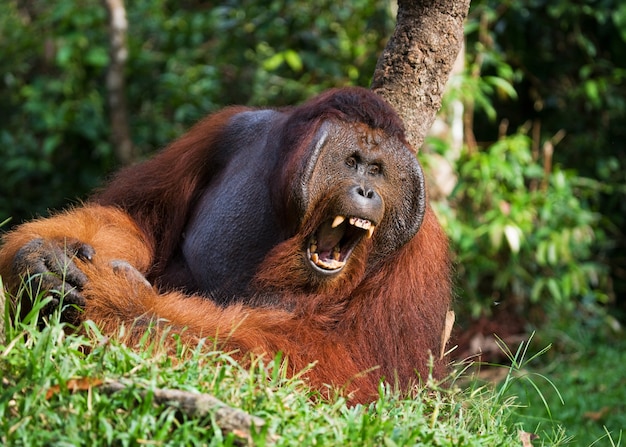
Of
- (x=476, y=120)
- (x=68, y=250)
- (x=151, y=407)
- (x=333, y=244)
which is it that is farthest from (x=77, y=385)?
(x=476, y=120)

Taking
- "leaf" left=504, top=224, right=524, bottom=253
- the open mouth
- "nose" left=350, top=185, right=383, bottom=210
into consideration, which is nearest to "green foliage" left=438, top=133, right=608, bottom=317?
"leaf" left=504, top=224, right=524, bottom=253

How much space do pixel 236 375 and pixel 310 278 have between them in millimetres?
834

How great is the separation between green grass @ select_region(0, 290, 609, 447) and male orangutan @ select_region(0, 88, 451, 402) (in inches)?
12.5

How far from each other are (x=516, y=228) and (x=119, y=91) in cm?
382

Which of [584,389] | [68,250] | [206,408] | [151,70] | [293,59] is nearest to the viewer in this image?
[206,408]

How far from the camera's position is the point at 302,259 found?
3.33 metres

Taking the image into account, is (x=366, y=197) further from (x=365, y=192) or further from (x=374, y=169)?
Result: (x=374, y=169)

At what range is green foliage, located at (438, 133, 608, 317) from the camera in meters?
6.40

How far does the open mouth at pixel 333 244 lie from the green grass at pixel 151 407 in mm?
680

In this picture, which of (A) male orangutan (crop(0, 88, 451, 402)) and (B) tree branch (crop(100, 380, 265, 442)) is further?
(A) male orangutan (crop(0, 88, 451, 402))

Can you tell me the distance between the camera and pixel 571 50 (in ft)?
26.6

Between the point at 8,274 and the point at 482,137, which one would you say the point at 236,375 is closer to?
the point at 8,274

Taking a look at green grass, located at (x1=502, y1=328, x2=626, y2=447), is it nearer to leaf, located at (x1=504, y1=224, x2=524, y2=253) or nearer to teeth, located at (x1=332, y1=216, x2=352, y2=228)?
leaf, located at (x1=504, y1=224, x2=524, y2=253)

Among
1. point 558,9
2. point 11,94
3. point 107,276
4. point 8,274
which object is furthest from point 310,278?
point 11,94
